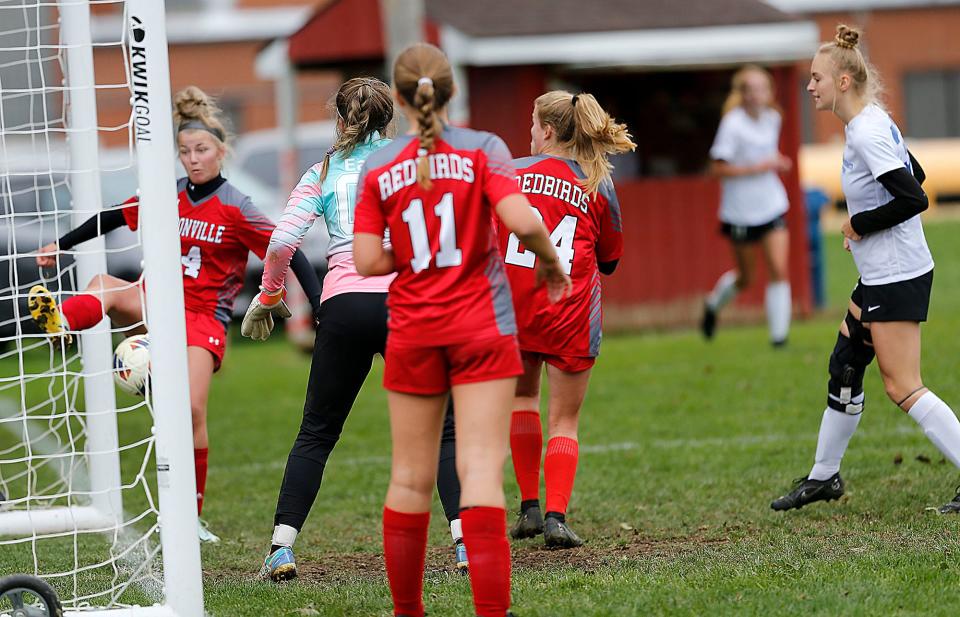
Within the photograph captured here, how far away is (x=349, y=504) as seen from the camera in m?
7.24

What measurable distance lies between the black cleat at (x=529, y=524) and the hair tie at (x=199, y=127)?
2.17 m

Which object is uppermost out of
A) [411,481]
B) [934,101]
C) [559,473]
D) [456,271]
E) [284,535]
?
[934,101]

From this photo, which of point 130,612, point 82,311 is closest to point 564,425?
point 130,612

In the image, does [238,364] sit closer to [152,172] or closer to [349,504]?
[349,504]

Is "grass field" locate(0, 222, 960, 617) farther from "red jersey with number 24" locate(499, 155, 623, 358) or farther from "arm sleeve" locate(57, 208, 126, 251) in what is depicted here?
"arm sleeve" locate(57, 208, 126, 251)

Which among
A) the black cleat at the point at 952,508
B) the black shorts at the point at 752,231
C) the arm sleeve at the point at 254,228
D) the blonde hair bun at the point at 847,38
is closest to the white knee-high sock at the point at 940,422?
the black cleat at the point at 952,508

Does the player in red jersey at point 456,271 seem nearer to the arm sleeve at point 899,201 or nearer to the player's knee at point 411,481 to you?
the player's knee at point 411,481

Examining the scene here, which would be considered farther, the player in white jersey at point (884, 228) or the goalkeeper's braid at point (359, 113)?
the player in white jersey at point (884, 228)

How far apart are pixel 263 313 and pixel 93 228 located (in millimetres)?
971

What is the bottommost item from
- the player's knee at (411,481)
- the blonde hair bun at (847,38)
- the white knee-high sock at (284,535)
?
the white knee-high sock at (284,535)

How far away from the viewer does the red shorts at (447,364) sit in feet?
14.1

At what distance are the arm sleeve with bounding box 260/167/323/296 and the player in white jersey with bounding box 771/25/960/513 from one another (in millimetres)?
2170

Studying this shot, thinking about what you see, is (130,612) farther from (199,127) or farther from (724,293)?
(724,293)

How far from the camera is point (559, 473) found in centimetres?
582
